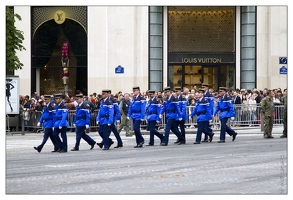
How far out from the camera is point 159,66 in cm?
4128

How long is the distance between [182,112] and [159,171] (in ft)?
28.1

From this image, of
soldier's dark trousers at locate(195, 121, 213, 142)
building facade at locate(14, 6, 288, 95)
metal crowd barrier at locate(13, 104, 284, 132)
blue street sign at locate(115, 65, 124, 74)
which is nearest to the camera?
soldier's dark trousers at locate(195, 121, 213, 142)

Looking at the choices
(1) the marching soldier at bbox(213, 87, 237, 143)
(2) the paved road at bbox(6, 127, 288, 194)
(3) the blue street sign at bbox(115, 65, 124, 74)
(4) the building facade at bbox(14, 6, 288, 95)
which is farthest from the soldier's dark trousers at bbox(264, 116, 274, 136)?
(3) the blue street sign at bbox(115, 65, 124, 74)

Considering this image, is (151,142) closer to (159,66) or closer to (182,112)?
(182,112)

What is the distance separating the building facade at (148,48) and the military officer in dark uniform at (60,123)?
15853 millimetres

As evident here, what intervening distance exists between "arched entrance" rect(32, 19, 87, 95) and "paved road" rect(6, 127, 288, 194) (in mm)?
14809

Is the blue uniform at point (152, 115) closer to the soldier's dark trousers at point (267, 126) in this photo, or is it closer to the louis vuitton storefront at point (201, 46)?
the soldier's dark trousers at point (267, 126)

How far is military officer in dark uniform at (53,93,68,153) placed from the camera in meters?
24.1

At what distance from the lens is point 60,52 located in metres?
41.1

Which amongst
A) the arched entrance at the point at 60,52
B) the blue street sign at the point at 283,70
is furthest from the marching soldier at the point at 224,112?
the arched entrance at the point at 60,52

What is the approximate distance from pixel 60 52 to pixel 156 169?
2405 centimetres

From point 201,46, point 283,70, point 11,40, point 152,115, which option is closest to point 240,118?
point 283,70

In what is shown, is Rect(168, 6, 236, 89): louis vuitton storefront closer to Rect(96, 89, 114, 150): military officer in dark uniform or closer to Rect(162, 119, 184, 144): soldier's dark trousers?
Rect(162, 119, 184, 144): soldier's dark trousers

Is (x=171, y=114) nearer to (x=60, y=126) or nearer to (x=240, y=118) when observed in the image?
(x=60, y=126)
